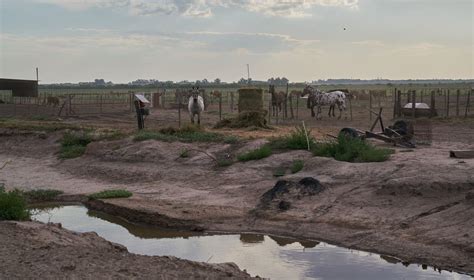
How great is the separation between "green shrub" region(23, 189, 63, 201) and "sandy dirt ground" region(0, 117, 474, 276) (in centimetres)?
45

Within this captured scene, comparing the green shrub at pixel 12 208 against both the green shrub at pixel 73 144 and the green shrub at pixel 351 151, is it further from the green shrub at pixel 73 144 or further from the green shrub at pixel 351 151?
the green shrub at pixel 73 144

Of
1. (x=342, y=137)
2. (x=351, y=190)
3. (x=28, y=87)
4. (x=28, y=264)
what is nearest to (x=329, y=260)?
(x=351, y=190)

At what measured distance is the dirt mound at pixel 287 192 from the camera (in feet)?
49.4

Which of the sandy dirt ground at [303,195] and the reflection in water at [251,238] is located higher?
the sandy dirt ground at [303,195]

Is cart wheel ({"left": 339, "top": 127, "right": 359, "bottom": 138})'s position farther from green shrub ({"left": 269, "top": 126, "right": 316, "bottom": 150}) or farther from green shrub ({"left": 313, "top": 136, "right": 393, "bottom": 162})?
green shrub ({"left": 269, "top": 126, "right": 316, "bottom": 150})

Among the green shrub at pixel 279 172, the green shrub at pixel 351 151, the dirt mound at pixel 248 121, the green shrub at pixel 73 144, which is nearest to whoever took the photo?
the green shrub at pixel 351 151

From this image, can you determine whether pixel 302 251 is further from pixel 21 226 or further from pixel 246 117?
pixel 246 117

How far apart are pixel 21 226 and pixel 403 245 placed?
6.81 meters

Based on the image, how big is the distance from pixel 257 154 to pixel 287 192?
416cm

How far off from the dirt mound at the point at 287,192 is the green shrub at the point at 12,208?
515 centimetres

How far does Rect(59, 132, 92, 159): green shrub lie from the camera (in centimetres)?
2378

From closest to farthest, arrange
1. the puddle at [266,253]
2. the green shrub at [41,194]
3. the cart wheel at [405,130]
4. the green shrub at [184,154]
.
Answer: the puddle at [266,253], the green shrub at [41,194], the green shrub at [184,154], the cart wheel at [405,130]

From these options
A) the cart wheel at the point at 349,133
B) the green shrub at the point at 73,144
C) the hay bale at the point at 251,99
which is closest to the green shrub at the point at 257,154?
the cart wheel at the point at 349,133

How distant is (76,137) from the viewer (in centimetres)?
2550
